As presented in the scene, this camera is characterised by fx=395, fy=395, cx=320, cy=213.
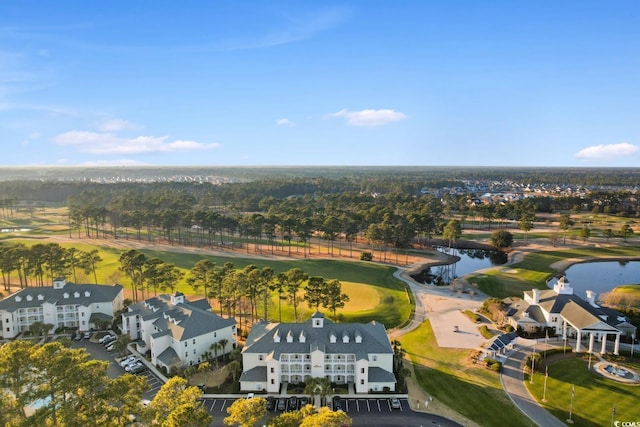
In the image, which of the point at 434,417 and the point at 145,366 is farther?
the point at 145,366

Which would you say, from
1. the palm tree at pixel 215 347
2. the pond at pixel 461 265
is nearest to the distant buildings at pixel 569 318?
the pond at pixel 461 265

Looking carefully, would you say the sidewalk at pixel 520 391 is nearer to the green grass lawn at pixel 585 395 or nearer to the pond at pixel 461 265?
the green grass lawn at pixel 585 395

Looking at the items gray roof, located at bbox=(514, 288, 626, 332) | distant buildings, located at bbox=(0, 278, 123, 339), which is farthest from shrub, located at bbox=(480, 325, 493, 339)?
distant buildings, located at bbox=(0, 278, 123, 339)

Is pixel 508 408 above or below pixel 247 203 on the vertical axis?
below

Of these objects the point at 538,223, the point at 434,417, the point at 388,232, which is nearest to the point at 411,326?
the point at 434,417

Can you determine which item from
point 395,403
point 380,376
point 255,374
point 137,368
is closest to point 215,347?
point 255,374

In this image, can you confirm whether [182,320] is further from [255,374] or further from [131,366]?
[255,374]

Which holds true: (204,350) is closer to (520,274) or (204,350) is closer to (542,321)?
(542,321)
